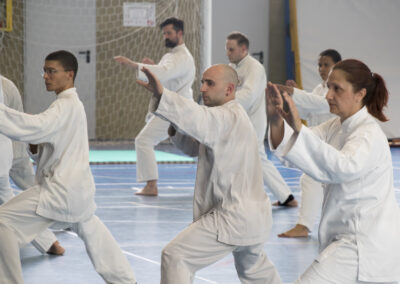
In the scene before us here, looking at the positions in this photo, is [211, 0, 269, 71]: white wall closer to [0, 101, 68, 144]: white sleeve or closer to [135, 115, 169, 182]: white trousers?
[135, 115, 169, 182]: white trousers

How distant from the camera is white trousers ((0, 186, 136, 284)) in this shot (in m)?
3.82

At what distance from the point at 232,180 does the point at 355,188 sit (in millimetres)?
711

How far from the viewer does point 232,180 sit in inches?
135

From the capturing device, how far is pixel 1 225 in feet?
12.6

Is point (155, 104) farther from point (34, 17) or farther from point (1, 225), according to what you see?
point (34, 17)

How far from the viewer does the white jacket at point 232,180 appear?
3.39 metres

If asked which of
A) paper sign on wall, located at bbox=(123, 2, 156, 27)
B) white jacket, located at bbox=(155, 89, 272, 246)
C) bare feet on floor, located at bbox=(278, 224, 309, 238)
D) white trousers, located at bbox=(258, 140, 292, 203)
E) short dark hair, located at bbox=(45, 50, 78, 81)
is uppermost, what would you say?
paper sign on wall, located at bbox=(123, 2, 156, 27)

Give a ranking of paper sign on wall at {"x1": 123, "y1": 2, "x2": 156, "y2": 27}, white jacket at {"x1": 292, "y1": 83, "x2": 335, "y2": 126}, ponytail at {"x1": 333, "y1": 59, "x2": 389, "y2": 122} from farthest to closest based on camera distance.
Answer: paper sign on wall at {"x1": 123, "y1": 2, "x2": 156, "y2": 27} → white jacket at {"x1": 292, "y1": 83, "x2": 335, "y2": 126} → ponytail at {"x1": 333, "y1": 59, "x2": 389, "y2": 122}

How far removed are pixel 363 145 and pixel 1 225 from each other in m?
2.01

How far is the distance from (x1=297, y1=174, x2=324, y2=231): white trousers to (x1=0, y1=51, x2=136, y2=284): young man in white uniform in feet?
6.88

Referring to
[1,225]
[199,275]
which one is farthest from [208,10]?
[1,225]

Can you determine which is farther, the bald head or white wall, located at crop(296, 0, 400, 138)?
white wall, located at crop(296, 0, 400, 138)

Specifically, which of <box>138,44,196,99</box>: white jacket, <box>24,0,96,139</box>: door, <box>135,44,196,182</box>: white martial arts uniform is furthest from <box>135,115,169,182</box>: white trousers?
<box>24,0,96,139</box>: door

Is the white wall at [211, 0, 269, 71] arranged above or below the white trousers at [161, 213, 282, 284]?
above
